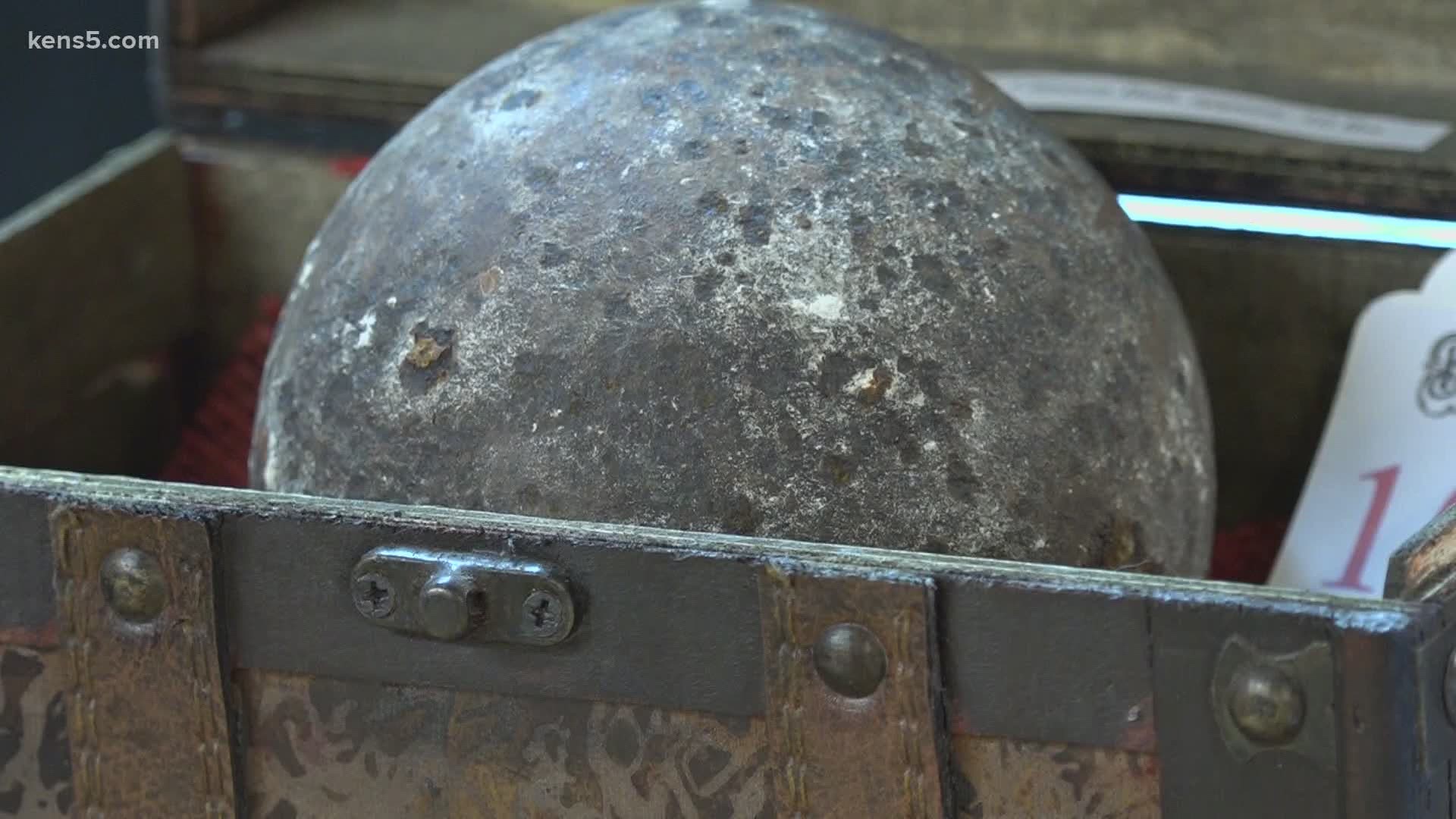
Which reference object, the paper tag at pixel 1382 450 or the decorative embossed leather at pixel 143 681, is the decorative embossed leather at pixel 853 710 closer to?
the decorative embossed leather at pixel 143 681

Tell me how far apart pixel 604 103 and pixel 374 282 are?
9.2 inches

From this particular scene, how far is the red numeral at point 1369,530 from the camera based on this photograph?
194cm

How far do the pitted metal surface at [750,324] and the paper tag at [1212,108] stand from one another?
663mm

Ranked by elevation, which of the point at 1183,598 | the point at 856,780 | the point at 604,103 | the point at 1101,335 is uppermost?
the point at 604,103

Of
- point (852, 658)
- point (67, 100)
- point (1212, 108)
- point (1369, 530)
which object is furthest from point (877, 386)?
point (67, 100)

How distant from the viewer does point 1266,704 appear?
1.14m

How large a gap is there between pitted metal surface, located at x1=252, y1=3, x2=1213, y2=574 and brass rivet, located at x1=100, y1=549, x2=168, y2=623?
194 millimetres

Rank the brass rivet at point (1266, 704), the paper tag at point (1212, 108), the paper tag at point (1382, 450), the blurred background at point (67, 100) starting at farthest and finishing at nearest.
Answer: the blurred background at point (67, 100)
the paper tag at point (1212, 108)
the paper tag at point (1382, 450)
the brass rivet at point (1266, 704)

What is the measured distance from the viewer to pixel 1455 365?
196 centimetres

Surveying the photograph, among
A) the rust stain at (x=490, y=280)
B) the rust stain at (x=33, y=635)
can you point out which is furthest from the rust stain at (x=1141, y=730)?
the rust stain at (x=33, y=635)

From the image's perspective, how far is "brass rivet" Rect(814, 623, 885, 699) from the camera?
48.7 inches

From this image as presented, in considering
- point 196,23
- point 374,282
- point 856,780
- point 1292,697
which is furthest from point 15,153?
point 1292,697

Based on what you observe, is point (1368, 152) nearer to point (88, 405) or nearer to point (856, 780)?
point (856, 780)

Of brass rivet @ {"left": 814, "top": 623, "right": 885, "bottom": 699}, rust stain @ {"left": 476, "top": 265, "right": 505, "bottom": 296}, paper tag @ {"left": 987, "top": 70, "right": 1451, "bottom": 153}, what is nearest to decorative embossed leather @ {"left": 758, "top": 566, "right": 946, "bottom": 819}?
brass rivet @ {"left": 814, "top": 623, "right": 885, "bottom": 699}
